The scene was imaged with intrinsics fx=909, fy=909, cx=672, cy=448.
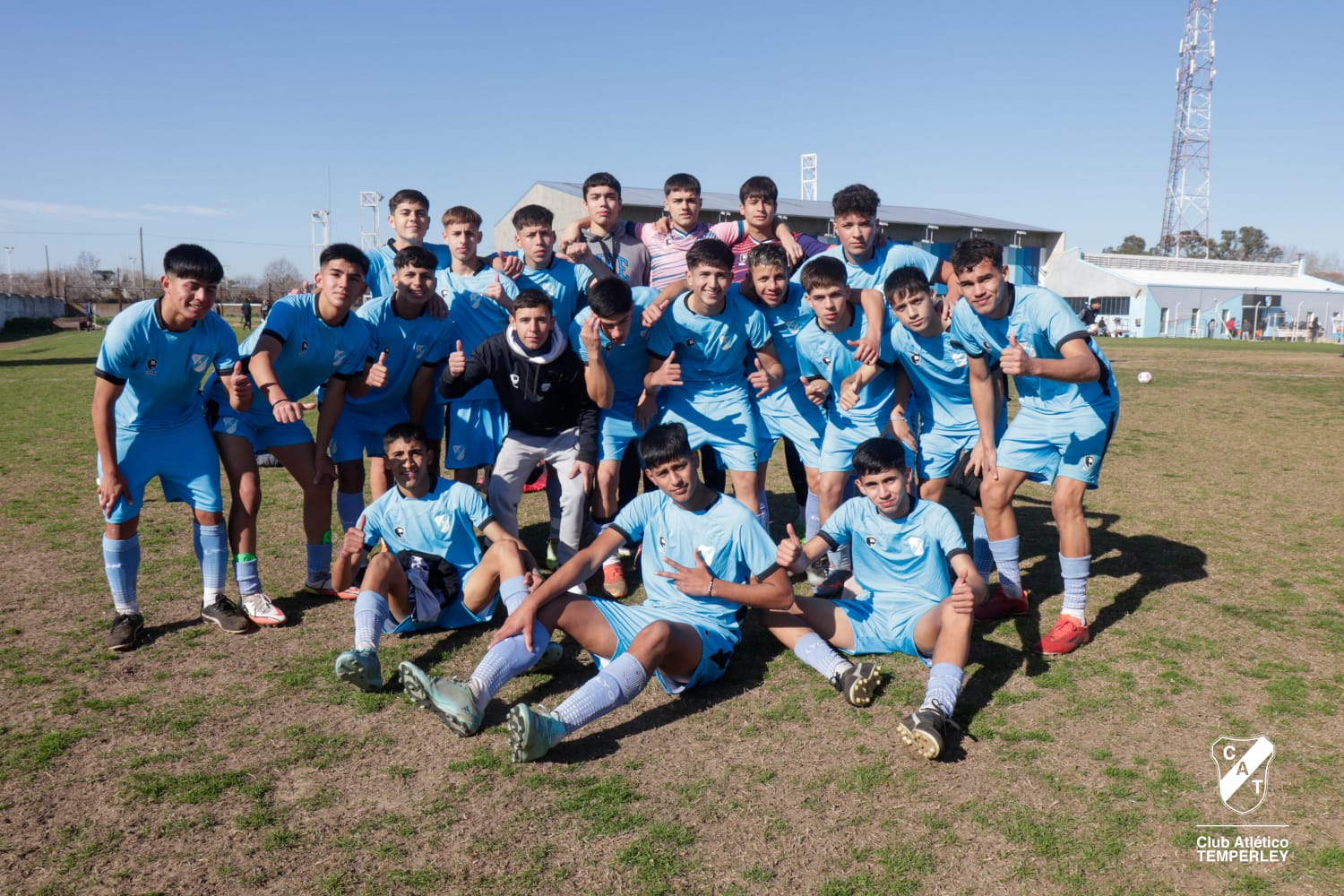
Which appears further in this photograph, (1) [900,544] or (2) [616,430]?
(2) [616,430]

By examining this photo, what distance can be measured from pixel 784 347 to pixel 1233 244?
119051 millimetres

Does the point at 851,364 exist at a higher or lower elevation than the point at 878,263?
lower

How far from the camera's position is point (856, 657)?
4977 millimetres

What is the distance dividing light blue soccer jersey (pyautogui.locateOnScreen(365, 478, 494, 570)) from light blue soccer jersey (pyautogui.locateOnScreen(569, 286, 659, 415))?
1.49 metres

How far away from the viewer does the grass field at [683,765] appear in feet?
10.2

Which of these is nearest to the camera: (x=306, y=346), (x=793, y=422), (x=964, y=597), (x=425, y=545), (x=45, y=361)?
(x=964, y=597)

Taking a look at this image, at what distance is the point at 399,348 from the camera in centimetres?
605

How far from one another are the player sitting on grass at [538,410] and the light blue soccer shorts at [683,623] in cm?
161

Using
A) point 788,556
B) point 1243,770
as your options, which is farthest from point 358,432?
point 1243,770

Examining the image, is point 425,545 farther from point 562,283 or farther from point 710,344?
point 562,283

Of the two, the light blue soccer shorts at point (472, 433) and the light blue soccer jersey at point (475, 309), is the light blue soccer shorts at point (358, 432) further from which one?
the light blue soccer jersey at point (475, 309)

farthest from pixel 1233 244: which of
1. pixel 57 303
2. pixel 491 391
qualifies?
pixel 491 391

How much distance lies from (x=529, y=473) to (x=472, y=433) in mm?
499

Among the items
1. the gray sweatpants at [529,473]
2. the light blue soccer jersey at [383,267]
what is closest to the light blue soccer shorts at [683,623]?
the gray sweatpants at [529,473]
